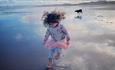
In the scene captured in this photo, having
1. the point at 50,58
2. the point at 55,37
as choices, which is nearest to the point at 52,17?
the point at 55,37

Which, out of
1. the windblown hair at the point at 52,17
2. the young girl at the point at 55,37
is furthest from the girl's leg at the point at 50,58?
the windblown hair at the point at 52,17

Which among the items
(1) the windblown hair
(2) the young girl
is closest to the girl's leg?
(2) the young girl

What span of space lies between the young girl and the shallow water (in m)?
0.03

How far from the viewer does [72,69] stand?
1208 millimetres

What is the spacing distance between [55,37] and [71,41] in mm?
84

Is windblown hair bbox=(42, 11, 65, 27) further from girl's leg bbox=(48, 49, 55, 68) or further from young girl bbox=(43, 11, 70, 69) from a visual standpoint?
girl's leg bbox=(48, 49, 55, 68)

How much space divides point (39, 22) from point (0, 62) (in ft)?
0.95

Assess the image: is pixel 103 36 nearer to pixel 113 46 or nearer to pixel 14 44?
pixel 113 46

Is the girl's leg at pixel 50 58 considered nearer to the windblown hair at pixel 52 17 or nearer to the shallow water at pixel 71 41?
the shallow water at pixel 71 41

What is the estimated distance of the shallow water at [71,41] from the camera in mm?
1223

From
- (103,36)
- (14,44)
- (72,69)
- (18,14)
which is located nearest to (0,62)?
(14,44)

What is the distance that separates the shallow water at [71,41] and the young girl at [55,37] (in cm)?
3

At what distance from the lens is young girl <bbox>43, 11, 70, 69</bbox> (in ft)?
4.09

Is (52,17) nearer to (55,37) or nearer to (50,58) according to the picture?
(55,37)
